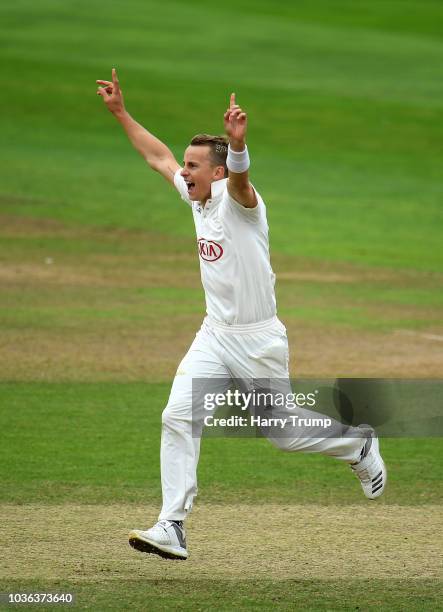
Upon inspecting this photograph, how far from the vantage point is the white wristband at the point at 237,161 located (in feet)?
24.1

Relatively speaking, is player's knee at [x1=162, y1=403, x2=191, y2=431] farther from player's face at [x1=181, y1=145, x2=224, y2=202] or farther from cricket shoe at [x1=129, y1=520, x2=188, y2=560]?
player's face at [x1=181, y1=145, x2=224, y2=202]

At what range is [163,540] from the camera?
24.0 feet

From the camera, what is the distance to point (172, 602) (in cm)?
696

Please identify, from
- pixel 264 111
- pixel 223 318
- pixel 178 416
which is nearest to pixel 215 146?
pixel 223 318

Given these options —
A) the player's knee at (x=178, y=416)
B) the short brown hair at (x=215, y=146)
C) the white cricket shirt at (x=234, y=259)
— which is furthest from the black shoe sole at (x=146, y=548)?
the short brown hair at (x=215, y=146)

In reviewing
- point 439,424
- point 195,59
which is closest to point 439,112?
point 195,59

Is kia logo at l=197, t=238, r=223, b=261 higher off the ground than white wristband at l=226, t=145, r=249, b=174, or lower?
lower

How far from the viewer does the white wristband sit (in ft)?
24.1

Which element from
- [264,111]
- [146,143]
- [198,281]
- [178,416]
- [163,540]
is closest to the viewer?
[163,540]

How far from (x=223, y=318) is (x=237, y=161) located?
997 millimetres

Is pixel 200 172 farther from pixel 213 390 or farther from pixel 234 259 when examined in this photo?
pixel 213 390

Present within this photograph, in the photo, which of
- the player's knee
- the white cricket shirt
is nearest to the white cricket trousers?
the player's knee

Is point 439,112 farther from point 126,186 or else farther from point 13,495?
point 13,495

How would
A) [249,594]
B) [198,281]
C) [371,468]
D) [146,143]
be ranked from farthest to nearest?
[198,281]
[146,143]
[371,468]
[249,594]
